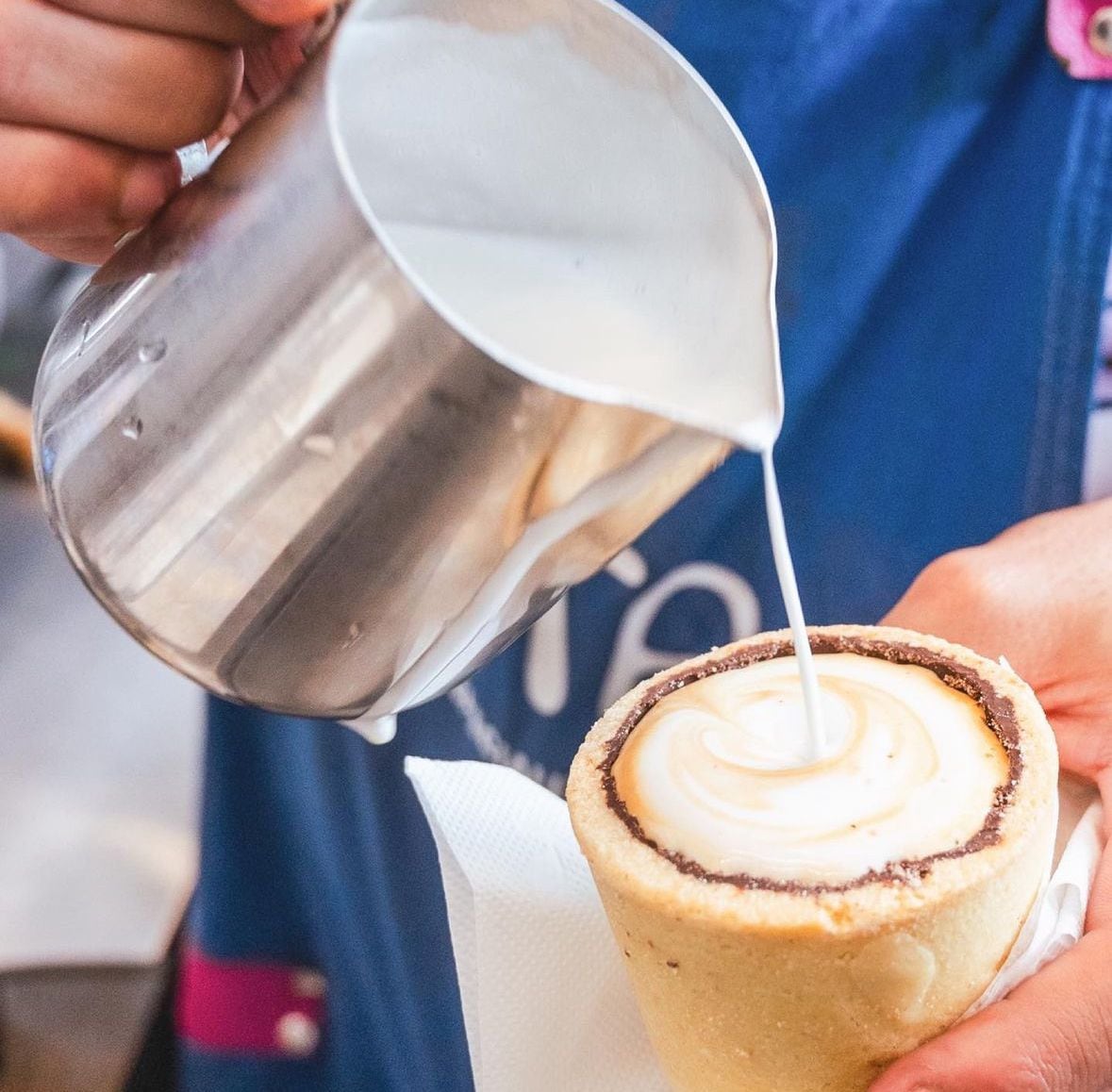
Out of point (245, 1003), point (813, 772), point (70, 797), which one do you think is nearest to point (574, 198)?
point (813, 772)

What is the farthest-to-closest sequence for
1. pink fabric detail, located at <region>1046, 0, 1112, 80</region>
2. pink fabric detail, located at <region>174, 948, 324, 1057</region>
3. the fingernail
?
pink fabric detail, located at <region>174, 948, 324, 1057</region> → pink fabric detail, located at <region>1046, 0, 1112, 80</region> → the fingernail

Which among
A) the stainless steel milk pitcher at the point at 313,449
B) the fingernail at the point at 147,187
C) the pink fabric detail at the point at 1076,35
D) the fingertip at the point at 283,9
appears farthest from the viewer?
the pink fabric detail at the point at 1076,35

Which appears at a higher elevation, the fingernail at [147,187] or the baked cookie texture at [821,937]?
the fingernail at [147,187]

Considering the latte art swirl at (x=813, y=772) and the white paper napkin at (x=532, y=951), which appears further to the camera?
the white paper napkin at (x=532, y=951)

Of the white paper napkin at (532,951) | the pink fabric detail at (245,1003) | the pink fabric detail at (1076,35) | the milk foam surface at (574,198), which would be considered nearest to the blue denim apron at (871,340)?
the pink fabric detail at (1076,35)

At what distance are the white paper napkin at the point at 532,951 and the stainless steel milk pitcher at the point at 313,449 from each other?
257mm

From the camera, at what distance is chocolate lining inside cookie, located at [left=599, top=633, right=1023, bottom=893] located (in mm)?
779

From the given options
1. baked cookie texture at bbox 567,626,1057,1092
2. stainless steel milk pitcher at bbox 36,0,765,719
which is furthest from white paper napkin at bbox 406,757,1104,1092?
stainless steel milk pitcher at bbox 36,0,765,719

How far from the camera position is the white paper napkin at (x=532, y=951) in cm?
99

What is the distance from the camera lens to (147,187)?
82 cm

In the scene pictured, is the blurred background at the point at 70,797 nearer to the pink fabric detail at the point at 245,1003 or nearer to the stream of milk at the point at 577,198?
the pink fabric detail at the point at 245,1003

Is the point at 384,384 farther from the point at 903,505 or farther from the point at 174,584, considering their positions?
the point at 903,505

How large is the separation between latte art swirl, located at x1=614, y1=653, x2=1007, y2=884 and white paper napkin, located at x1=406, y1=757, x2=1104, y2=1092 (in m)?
0.15

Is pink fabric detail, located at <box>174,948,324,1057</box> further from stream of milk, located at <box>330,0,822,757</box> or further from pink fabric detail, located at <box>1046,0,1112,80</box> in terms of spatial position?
pink fabric detail, located at <box>1046,0,1112,80</box>
